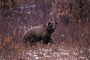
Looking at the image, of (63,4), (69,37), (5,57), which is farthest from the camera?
(63,4)

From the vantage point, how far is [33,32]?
8.84m

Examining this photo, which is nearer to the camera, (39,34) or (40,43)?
(39,34)

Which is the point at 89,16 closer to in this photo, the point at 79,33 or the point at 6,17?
the point at 79,33

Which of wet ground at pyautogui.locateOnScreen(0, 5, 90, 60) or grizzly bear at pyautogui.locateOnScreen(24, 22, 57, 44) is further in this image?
grizzly bear at pyautogui.locateOnScreen(24, 22, 57, 44)

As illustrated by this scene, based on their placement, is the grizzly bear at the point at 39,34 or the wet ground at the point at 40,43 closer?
the wet ground at the point at 40,43

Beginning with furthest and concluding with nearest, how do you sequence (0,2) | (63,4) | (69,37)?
(0,2) → (63,4) → (69,37)

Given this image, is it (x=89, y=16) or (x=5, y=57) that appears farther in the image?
(x=89, y=16)

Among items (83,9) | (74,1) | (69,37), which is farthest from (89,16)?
(69,37)

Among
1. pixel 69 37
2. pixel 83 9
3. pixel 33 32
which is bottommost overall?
pixel 69 37

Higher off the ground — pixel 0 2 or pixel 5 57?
pixel 0 2

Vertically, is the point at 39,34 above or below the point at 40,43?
above

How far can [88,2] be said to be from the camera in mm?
12117

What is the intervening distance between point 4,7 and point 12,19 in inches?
83.7

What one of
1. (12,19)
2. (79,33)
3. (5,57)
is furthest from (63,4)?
(5,57)
